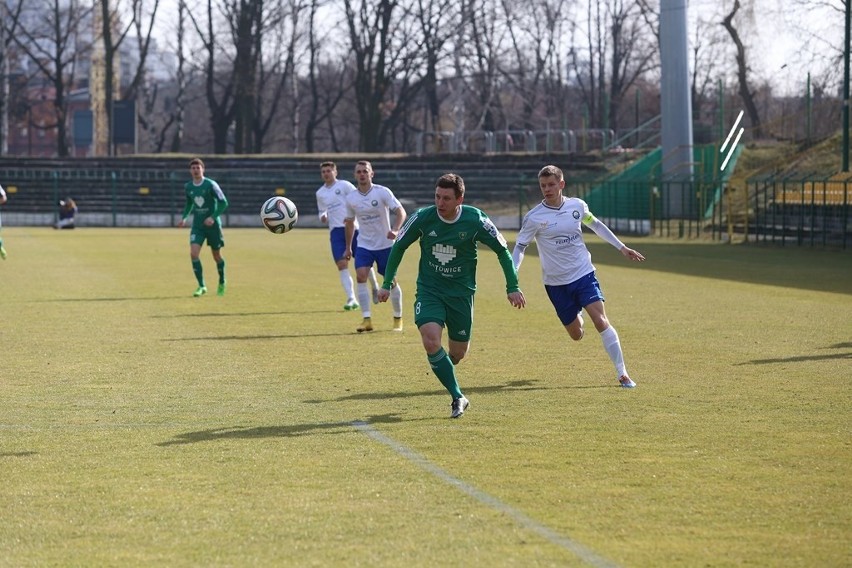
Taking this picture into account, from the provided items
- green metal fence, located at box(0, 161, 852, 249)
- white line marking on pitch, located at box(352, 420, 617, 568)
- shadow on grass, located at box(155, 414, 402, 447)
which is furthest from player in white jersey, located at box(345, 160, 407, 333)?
green metal fence, located at box(0, 161, 852, 249)

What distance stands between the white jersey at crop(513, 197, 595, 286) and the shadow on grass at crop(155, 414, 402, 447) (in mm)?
2496

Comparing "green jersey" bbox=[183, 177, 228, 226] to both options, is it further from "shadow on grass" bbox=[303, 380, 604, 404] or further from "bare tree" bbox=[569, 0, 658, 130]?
"bare tree" bbox=[569, 0, 658, 130]

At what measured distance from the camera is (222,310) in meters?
17.6

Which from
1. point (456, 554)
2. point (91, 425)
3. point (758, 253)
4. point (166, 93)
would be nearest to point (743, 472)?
point (456, 554)

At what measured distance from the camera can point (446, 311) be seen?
936 cm

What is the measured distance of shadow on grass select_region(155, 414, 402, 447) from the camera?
836 cm

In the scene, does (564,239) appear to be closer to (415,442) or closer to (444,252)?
(444,252)

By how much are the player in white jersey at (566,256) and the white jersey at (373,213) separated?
430cm

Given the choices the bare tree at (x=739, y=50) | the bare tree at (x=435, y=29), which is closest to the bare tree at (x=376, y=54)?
the bare tree at (x=435, y=29)

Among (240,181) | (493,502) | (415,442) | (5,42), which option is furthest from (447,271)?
(5,42)

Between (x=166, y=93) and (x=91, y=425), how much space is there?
11027 centimetres

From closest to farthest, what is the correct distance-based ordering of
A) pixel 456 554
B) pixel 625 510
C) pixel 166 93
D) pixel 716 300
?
pixel 456 554 < pixel 625 510 < pixel 716 300 < pixel 166 93

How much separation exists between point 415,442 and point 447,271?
157 centimetres

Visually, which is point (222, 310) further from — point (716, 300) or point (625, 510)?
point (625, 510)
